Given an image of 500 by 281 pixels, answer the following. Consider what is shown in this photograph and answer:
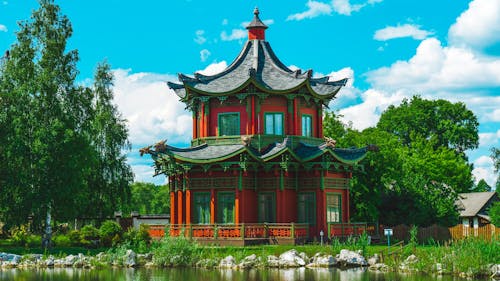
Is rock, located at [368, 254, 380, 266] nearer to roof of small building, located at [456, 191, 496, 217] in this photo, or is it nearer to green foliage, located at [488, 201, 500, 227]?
green foliage, located at [488, 201, 500, 227]

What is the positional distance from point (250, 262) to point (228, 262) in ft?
3.09

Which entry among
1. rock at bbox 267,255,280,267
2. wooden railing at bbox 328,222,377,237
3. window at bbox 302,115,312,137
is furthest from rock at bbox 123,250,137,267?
window at bbox 302,115,312,137

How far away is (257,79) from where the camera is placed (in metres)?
40.7

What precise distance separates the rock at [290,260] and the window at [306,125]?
11.3 meters

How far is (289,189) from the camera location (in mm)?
39875

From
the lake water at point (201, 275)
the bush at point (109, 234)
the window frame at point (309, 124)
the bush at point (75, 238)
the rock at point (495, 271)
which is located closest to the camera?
the lake water at point (201, 275)

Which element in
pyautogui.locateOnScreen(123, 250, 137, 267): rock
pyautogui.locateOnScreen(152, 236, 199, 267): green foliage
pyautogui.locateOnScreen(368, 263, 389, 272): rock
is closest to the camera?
pyautogui.locateOnScreen(368, 263, 389, 272): rock

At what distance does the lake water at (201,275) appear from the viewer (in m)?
26.2

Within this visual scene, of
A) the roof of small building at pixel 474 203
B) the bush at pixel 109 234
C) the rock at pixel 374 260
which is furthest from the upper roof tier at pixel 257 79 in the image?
the roof of small building at pixel 474 203

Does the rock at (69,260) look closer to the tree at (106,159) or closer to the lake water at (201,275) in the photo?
the lake water at (201,275)

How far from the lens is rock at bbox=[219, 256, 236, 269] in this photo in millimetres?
31969

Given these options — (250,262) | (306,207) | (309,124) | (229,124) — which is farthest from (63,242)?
(309,124)

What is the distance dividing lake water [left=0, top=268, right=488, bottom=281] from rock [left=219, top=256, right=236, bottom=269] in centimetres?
135

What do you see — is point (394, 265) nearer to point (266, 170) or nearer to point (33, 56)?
point (266, 170)
